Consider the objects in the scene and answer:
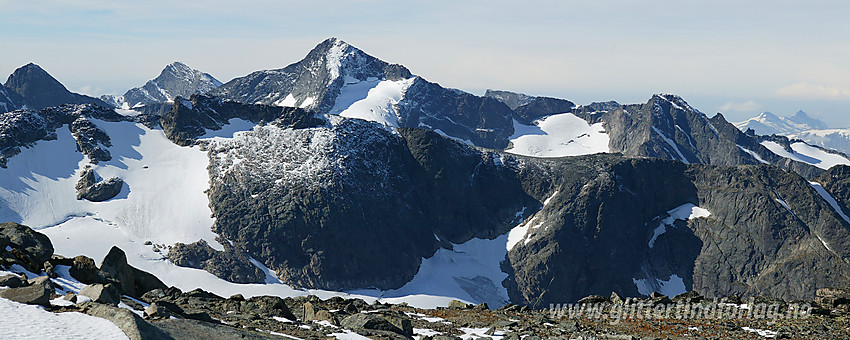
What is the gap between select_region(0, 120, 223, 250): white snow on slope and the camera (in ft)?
547

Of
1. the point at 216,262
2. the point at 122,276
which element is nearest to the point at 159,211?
the point at 216,262

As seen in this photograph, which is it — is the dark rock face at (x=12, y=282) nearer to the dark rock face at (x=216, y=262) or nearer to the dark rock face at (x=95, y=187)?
the dark rock face at (x=216, y=262)

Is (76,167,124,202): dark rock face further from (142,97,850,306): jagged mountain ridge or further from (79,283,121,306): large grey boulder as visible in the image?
(79,283,121,306): large grey boulder

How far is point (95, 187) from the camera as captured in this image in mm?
175875

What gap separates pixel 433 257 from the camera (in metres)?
194

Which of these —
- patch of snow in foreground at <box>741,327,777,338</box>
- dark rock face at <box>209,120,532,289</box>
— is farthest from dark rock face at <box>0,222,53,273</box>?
dark rock face at <box>209,120,532,289</box>

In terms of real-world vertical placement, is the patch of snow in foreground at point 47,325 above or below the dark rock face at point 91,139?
below

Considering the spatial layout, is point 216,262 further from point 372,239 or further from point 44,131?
point 44,131

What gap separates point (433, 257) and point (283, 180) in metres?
49.9

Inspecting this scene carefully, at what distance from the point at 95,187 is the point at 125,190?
750 centimetres

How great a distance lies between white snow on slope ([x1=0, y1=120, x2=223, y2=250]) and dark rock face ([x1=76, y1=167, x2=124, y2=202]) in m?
1.57

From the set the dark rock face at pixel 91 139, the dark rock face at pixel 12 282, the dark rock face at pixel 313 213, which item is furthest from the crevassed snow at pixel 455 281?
the dark rock face at pixel 12 282

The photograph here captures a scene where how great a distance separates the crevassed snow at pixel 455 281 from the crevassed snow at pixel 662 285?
4225 cm

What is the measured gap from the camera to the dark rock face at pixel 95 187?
175 m
